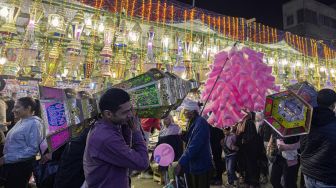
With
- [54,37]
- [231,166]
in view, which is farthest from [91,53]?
[231,166]

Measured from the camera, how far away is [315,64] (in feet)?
39.9

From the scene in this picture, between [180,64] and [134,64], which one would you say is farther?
[134,64]

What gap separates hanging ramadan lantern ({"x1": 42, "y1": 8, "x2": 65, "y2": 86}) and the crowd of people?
6.06 feet

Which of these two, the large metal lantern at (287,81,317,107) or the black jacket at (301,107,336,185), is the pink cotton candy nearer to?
the large metal lantern at (287,81,317,107)

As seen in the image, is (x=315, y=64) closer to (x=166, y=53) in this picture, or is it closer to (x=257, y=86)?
(x=166, y=53)

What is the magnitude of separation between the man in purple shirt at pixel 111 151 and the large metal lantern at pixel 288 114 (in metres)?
1.05

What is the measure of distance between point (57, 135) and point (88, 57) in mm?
6091

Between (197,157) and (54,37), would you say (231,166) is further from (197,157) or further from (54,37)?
(54,37)

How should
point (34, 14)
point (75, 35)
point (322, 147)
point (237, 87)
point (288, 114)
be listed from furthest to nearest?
1. point (75, 35)
2. point (34, 14)
3. point (237, 87)
4. point (322, 147)
5. point (288, 114)

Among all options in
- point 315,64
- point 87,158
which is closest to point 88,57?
point 87,158

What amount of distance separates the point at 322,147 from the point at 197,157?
1.50 metres

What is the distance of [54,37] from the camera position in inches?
313

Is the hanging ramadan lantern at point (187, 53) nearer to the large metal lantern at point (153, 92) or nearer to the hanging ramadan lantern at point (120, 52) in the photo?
the hanging ramadan lantern at point (120, 52)

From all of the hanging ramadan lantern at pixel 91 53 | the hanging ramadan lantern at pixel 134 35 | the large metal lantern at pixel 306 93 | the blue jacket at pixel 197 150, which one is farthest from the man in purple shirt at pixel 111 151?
the hanging ramadan lantern at pixel 134 35
